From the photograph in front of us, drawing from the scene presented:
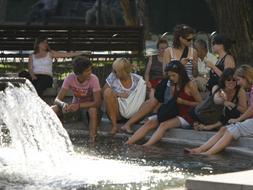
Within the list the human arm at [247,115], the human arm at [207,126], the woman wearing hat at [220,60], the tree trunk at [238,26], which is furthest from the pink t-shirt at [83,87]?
the tree trunk at [238,26]

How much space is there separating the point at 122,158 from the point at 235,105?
1.75 meters

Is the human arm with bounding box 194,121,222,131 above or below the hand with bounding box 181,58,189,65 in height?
below

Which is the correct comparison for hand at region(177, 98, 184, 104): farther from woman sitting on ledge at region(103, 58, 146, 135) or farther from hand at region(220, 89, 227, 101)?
woman sitting on ledge at region(103, 58, 146, 135)

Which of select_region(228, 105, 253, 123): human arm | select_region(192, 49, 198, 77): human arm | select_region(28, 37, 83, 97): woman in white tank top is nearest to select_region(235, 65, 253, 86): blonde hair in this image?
select_region(228, 105, 253, 123): human arm

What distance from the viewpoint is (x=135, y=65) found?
17750 millimetres

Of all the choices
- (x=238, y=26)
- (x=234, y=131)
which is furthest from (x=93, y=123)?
(x=238, y=26)

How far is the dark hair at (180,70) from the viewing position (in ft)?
40.5

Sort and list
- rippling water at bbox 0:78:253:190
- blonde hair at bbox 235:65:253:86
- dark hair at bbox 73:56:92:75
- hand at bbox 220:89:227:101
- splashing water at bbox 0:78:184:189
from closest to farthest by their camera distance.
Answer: rippling water at bbox 0:78:253:190, splashing water at bbox 0:78:184:189, blonde hair at bbox 235:65:253:86, hand at bbox 220:89:227:101, dark hair at bbox 73:56:92:75

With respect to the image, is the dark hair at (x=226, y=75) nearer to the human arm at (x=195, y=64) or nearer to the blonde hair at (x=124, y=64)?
the human arm at (x=195, y=64)

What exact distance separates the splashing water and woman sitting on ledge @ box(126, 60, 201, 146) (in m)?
1.24

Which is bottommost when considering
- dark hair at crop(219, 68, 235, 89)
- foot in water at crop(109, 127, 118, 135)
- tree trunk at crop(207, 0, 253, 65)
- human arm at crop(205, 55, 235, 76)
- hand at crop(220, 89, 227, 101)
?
foot in water at crop(109, 127, 118, 135)

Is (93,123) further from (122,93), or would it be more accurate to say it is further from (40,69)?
(40,69)

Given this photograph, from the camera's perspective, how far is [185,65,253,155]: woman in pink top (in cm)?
1134

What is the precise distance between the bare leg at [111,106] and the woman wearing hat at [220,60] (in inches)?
54.7
